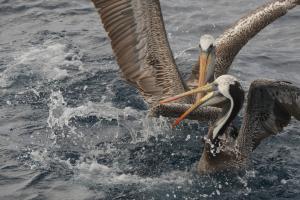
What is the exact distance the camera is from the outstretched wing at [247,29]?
1260 centimetres

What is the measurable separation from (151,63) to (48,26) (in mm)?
4965

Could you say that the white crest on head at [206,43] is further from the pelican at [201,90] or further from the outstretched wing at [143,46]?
the outstretched wing at [143,46]

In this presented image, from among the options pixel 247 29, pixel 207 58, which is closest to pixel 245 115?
pixel 207 58

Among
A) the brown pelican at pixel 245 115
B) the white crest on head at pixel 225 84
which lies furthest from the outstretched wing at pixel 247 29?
the white crest on head at pixel 225 84

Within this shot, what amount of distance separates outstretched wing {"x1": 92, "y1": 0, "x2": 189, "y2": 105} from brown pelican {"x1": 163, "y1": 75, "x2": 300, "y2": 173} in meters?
1.51

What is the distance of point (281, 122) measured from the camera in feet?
32.1

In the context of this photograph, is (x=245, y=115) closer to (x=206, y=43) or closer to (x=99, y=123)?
(x=206, y=43)

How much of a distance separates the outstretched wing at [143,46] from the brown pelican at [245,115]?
1515 millimetres

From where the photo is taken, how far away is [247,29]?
41.8 ft

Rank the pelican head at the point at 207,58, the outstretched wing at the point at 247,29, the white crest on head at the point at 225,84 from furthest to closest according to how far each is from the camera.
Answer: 1. the outstretched wing at the point at 247,29
2. the pelican head at the point at 207,58
3. the white crest on head at the point at 225,84

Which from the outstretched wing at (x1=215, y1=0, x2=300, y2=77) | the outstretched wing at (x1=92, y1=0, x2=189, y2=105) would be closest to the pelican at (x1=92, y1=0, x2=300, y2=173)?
the outstretched wing at (x1=92, y1=0, x2=189, y2=105)

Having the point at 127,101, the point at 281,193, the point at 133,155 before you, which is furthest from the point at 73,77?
the point at 281,193

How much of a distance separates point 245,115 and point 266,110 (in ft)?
0.99

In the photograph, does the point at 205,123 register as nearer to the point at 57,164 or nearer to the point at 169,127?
the point at 169,127
